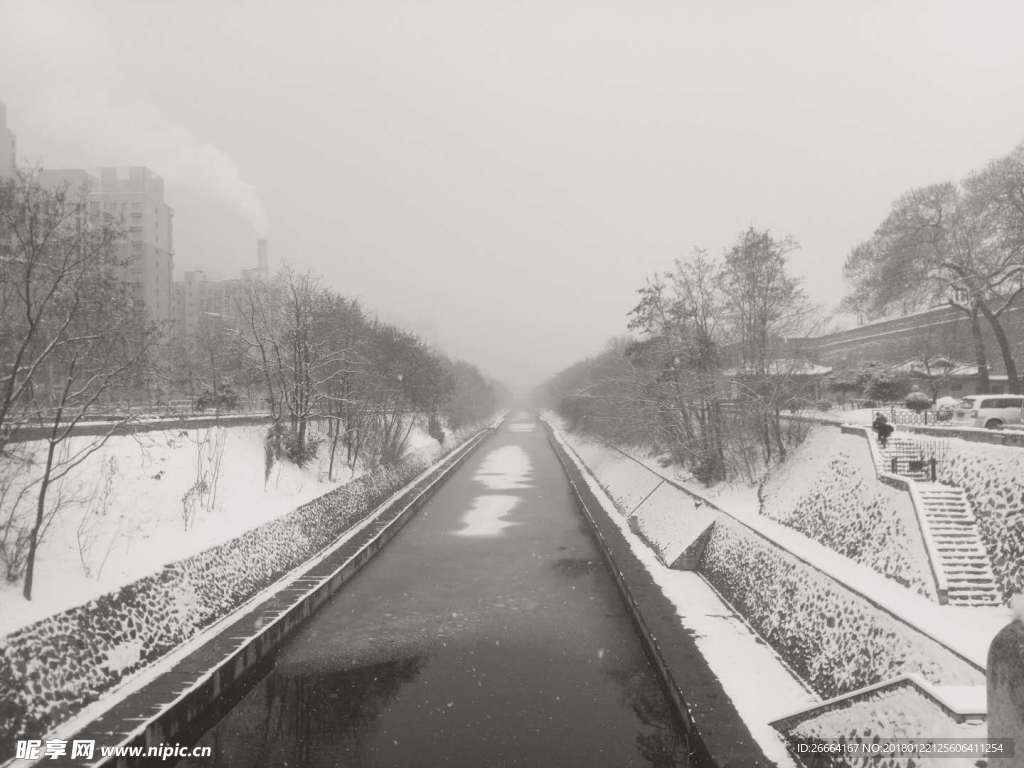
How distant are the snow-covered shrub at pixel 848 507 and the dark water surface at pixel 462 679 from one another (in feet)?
14.3

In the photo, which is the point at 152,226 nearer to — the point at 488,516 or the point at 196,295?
Answer: the point at 196,295

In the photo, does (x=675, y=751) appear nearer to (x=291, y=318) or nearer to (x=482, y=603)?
(x=482, y=603)

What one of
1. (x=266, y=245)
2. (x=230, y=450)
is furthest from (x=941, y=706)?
(x=266, y=245)

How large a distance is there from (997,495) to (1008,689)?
24.2ft

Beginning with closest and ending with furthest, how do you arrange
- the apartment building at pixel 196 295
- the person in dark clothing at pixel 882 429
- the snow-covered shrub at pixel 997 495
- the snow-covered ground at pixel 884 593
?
the snow-covered ground at pixel 884 593, the snow-covered shrub at pixel 997 495, the person in dark clothing at pixel 882 429, the apartment building at pixel 196 295

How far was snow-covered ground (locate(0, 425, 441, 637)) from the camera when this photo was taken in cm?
962

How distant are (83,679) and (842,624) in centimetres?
986

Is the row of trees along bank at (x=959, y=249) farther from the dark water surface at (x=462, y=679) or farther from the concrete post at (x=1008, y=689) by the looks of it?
the concrete post at (x=1008, y=689)

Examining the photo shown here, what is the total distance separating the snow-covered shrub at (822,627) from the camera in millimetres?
7602

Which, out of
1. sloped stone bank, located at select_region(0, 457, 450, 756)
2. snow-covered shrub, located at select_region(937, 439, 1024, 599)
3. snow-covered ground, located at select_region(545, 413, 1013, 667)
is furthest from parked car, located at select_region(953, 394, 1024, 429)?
sloped stone bank, located at select_region(0, 457, 450, 756)

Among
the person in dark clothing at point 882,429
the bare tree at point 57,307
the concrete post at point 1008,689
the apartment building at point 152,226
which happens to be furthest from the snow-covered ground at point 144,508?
the apartment building at point 152,226

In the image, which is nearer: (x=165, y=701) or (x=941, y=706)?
(x=941, y=706)

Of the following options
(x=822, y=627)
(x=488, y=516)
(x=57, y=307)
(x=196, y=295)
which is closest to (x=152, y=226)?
(x=196, y=295)

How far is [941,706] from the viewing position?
5.94 metres
